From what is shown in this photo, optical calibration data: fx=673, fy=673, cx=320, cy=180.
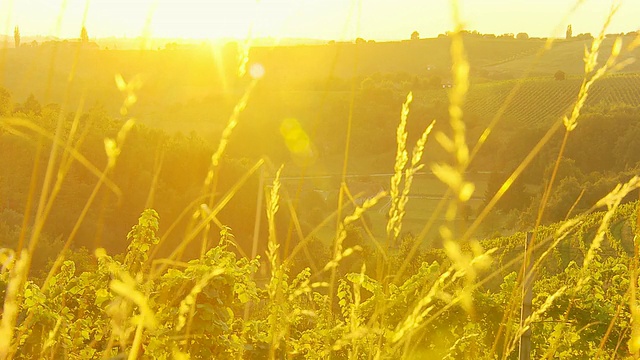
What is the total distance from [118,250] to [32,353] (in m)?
18.6

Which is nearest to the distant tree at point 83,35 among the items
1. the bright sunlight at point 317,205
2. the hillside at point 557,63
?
the bright sunlight at point 317,205

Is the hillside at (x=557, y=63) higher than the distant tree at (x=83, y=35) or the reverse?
higher

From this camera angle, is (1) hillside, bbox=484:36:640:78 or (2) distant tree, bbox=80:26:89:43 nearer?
(2) distant tree, bbox=80:26:89:43

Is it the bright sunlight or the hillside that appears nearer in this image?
the bright sunlight

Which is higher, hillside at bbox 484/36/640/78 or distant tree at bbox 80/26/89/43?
hillside at bbox 484/36/640/78

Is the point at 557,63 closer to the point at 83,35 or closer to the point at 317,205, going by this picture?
the point at 317,205

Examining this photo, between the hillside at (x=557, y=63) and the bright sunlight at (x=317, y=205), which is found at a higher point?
the hillside at (x=557, y=63)

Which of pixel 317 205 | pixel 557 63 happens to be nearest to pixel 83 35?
pixel 317 205

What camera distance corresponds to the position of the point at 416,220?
122ft

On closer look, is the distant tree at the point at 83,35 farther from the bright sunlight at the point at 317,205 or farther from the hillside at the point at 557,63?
the hillside at the point at 557,63

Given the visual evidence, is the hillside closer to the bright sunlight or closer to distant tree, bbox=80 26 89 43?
the bright sunlight

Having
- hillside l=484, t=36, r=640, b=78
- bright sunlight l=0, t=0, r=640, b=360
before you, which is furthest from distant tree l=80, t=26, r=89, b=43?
hillside l=484, t=36, r=640, b=78

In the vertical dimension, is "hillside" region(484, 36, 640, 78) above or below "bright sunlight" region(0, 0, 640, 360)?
above

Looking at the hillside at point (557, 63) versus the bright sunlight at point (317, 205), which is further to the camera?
the hillside at point (557, 63)
